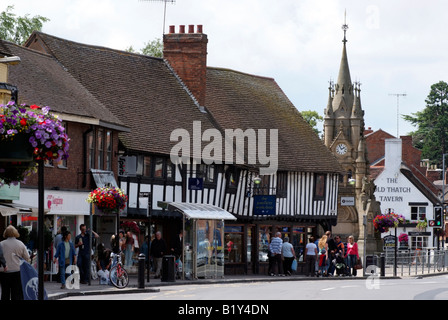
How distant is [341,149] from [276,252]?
61672 mm

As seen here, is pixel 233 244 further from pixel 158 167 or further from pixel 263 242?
pixel 158 167

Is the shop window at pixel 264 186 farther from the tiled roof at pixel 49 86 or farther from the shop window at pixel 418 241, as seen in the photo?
the shop window at pixel 418 241

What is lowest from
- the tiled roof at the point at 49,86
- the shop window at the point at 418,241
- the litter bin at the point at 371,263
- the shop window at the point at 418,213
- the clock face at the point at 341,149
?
the shop window at the point at 418,241

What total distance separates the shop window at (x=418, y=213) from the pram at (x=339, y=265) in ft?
178

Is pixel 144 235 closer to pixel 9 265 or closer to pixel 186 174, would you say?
pixel 186 174

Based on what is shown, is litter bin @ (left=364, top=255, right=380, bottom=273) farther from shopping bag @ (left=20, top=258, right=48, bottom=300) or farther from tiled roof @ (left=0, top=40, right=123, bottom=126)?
shopping bag @ (left=20, top=258, right=48, bottom=300)

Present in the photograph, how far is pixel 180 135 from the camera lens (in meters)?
41.9

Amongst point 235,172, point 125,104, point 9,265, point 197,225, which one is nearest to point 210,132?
point 235,172

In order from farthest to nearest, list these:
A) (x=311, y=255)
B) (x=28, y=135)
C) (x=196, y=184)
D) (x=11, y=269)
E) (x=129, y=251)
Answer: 1. (x=311, y=255)
2. (x=196, y=184)
3. (x=129, y=251)
4. (x=11, y=269)
5. (x=28, y=135)

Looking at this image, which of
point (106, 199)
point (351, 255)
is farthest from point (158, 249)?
point (351, 255)

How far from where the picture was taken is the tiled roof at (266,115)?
4878 cm

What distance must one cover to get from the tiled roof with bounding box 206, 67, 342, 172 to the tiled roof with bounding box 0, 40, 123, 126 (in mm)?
10706

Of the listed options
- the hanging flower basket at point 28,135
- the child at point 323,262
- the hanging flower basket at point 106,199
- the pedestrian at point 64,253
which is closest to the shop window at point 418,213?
the child at point 323,262

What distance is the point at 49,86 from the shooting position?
3472cm
